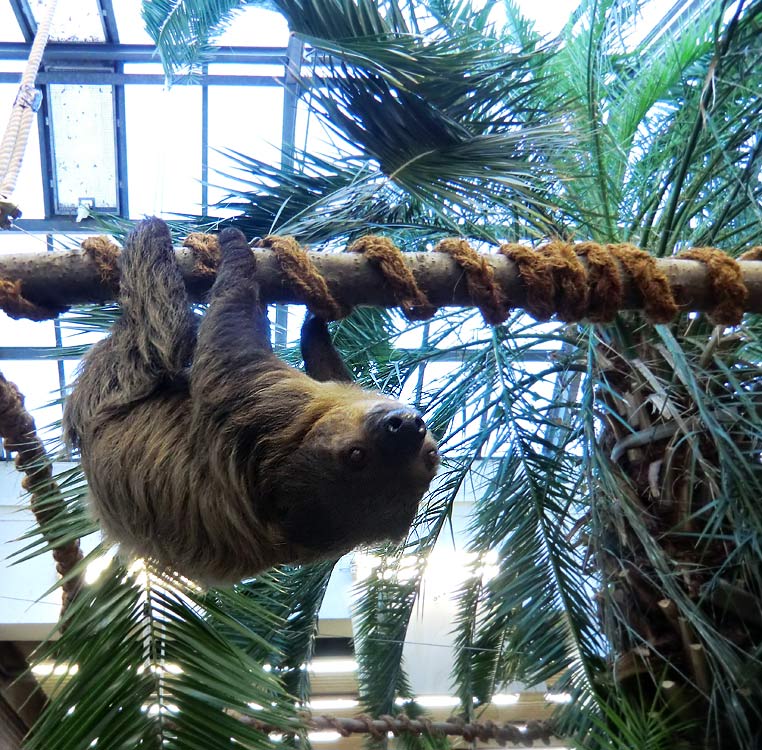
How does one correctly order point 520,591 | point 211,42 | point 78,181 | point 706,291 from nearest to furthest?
1. point 706,291
2. point 520,591
3. point 211,42
4. point 78,181

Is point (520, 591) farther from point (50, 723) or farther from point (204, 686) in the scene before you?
point (50, 723)

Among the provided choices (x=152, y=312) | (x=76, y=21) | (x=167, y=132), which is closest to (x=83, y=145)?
(x=167, y=132)

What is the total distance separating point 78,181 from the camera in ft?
40.2

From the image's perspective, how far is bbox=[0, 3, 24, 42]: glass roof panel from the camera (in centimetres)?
1083

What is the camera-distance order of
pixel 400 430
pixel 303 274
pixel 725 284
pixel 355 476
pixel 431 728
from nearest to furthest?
1. pixel 400 430
2. pixel 355 476
3. pixel 303 274
4. pixel 725 284
5. pixel 431 728

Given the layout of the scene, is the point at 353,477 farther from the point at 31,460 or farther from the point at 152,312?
the point at 31,460

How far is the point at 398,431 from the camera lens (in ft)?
9.98

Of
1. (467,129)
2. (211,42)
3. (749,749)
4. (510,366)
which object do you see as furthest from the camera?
(211,42)

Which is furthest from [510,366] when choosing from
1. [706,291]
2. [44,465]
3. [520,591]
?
[44,465]

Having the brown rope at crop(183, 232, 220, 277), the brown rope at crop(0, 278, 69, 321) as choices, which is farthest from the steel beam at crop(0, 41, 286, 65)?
the brown rope at crop(0, 278, 69, 321)

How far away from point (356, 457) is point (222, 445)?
0.58 metres

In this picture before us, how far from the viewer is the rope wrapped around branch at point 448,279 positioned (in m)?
3.28

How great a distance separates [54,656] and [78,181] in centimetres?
992

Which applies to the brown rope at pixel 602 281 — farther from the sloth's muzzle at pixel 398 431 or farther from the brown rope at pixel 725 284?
the sloth's muzzle at pixel 398 431
